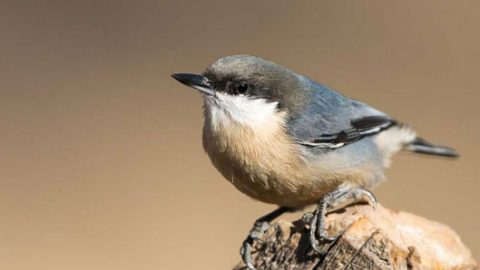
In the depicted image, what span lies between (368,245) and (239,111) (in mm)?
1371

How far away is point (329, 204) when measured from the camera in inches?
112

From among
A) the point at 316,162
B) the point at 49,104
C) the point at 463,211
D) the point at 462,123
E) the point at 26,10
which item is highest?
the point at 26,10

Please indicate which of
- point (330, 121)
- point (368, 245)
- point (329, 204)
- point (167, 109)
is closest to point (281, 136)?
point (330, 121)

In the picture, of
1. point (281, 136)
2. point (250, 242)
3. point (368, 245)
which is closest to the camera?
point (368, 245)

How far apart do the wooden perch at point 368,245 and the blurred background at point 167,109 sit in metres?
2.20

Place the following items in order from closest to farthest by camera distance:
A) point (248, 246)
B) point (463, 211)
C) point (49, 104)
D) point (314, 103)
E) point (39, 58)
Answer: point (248, 246), point (314, 103), point (463, 211), point (49, 104), point (39, 58)

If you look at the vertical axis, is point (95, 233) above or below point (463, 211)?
above

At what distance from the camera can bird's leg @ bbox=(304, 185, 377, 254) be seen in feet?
7.29

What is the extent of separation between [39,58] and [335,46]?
2.45 meters

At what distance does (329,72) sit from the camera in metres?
6.67

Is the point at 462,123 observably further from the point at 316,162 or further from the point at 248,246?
the point at 248,246

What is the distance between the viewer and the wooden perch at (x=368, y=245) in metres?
2.10

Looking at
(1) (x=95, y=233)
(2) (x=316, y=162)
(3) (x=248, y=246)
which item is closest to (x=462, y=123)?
(1) (x=95, y=233)

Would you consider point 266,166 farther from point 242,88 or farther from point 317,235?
point 317,235
